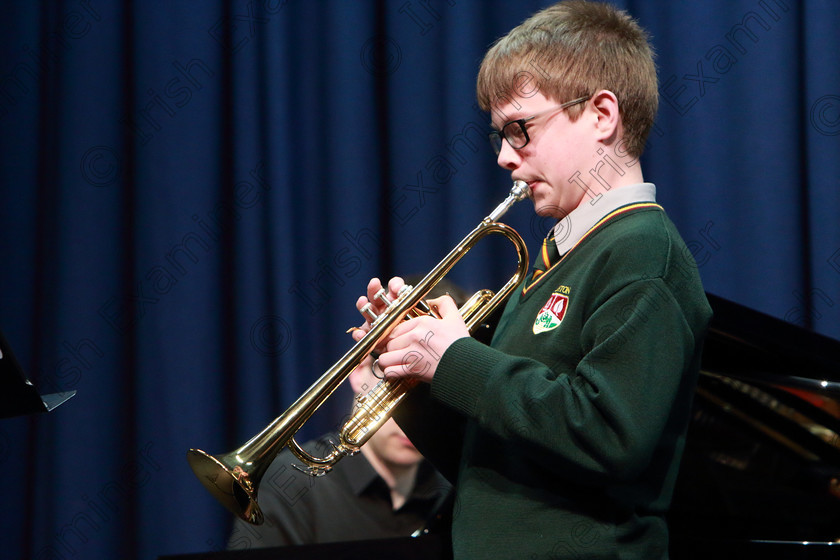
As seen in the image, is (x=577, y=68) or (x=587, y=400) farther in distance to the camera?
(x=577, y=68)

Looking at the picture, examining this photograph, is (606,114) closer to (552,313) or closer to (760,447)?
(552,313)

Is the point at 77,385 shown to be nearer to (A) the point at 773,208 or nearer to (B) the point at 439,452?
(B) the point at 439,452

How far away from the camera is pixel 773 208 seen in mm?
2049

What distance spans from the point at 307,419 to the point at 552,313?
0.39m

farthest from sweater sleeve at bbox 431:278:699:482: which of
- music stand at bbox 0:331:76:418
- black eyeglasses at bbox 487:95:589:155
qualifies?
music stand at bbox 0:331:76:418

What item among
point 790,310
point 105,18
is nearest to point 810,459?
point 790,310

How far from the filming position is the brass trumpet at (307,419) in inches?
42.7

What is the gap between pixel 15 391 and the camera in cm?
102

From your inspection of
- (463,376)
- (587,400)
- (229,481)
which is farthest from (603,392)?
(229,481)

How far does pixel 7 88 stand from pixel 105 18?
0.37m

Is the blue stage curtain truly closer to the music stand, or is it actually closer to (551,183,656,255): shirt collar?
(551,183,656,255): shirt collar

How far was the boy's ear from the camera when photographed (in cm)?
111

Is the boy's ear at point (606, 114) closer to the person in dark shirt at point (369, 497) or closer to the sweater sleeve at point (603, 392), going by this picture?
the sweater sleeve at point (603, 392)

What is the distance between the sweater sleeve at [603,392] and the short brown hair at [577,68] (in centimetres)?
33
